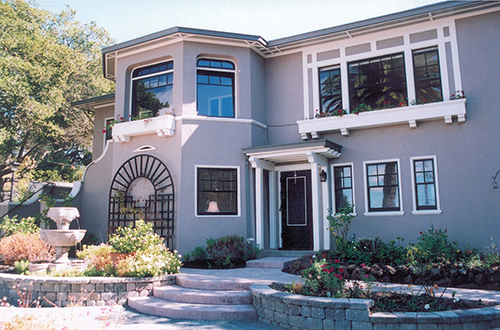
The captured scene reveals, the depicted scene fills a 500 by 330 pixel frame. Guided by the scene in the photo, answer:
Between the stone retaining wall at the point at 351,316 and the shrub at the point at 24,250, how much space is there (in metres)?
5.63

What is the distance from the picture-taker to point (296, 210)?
10.9 metres

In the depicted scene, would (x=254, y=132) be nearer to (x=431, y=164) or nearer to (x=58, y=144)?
(x=431, y=164)

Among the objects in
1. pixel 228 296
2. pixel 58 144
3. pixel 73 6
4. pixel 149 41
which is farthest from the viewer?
pixel 73 6

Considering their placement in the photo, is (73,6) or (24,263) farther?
(73,6)

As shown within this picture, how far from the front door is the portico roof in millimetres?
627

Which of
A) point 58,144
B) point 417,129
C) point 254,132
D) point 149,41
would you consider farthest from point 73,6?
point 417,129

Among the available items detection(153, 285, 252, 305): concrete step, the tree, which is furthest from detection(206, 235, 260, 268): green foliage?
the tree

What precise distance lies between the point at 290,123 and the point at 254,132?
1062 mm

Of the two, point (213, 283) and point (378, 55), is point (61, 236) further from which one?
point (378, 55)

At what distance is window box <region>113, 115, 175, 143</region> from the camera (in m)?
10.3

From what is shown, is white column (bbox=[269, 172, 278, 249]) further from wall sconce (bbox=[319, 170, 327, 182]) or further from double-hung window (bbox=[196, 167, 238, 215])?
wall sconce (bbox=[319, 170, 327, 182])

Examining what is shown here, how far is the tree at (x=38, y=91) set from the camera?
15.7 meters

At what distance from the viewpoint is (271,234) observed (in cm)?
1080

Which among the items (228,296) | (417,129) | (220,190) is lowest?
(228,296)
